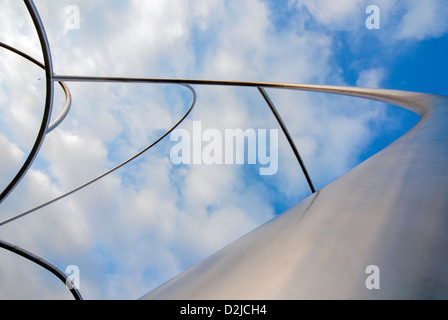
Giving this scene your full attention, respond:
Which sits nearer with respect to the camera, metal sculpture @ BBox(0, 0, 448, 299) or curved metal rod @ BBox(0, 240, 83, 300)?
metal sculpture @ BBox(0, 0, 448, 299)

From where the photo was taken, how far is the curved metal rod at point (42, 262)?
1352 centimetres

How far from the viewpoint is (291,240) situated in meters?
1.71

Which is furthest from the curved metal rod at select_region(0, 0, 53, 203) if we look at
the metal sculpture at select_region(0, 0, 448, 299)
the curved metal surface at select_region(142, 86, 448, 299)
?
the curved metal surface at select_region(142, 86, 448, 299)

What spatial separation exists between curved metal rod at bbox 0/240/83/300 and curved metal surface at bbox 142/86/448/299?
15.2 metres

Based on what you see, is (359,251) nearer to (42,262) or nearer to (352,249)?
(352,249)

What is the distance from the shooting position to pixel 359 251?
1.43m

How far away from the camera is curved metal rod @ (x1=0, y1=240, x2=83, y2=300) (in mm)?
13521

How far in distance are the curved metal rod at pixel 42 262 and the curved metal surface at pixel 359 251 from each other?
15.2 metres

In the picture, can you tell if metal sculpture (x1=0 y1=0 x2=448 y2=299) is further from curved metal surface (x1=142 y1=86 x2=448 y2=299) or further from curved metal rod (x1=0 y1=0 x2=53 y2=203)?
curved metal rod (x1=0 y1=0 x2=53 y2=203)
